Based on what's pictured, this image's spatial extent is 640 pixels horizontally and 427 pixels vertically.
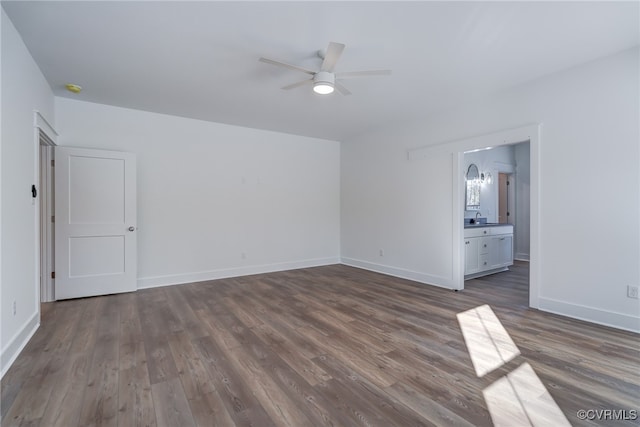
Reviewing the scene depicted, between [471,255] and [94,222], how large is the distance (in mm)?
5724

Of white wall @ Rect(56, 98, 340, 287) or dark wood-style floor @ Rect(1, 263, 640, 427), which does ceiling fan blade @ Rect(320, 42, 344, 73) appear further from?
white wall @ Rect(56, 98, 340, 287)

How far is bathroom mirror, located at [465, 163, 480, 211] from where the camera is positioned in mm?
6238

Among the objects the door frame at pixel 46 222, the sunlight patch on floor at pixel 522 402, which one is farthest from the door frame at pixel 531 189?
the door frame at pixel 46 222

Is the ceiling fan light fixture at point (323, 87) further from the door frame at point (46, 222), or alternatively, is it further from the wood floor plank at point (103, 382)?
the door frame at point (46, 222)

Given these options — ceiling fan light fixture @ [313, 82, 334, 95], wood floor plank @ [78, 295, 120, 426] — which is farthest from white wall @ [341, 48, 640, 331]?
wood floor plank @ [78, 295, 120, 426]

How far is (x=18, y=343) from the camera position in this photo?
2445 millimetres

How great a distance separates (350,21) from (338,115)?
2390 millimetres

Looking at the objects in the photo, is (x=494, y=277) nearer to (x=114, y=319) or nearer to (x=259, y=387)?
(x=259, y=387)

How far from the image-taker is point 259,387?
1968 mm

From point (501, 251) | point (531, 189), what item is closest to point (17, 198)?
point (531, 189)

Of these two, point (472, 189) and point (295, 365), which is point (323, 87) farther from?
point (472, 189)

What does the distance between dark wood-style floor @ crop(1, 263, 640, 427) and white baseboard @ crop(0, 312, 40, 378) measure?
0.05m

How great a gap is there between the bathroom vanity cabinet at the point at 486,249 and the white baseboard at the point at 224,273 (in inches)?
109

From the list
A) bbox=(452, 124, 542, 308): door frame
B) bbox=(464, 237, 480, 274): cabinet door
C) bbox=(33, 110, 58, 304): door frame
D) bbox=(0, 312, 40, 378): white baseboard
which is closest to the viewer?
bbox=(0, 312, 40, 378): white baseboard
